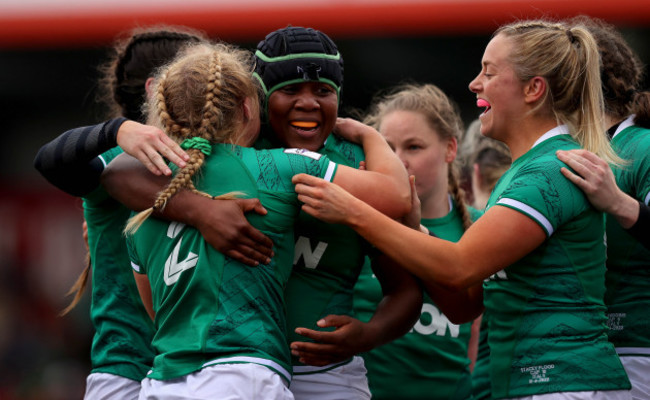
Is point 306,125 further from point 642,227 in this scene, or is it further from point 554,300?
point 642,227

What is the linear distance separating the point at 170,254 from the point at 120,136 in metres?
0.42

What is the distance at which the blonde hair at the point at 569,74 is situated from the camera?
2682 mm

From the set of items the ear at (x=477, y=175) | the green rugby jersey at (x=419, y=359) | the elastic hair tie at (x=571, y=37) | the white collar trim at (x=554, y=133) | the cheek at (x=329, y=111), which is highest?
the elastic hair tie at (x=571, y=37)

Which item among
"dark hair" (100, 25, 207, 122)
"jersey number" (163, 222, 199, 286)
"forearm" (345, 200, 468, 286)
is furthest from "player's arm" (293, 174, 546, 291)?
"dark hair" (100, 25, 207, 122)

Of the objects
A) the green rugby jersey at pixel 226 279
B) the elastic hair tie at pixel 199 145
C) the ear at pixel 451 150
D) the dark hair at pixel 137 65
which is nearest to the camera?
the green rugby jersey at pixel 226 279

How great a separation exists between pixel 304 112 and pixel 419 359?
1.26 m

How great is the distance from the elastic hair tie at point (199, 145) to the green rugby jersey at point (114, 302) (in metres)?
0.57

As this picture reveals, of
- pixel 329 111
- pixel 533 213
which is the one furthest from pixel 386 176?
pixel 533 213

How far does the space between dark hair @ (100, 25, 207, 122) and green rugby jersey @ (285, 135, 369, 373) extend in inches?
38.8

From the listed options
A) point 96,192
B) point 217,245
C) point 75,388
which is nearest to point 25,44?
point 75,388

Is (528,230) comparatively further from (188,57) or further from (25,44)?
(25,44)

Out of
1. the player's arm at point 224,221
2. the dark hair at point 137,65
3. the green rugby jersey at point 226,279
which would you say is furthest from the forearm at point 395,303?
the dark hair at point 137,65

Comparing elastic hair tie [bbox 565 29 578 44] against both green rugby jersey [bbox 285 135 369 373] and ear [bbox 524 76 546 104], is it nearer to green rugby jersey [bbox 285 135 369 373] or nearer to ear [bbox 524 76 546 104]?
ear [bbox 524 76 546 104]

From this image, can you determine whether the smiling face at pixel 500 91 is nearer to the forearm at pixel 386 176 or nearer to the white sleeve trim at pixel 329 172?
the forearm at pixel 386 176
